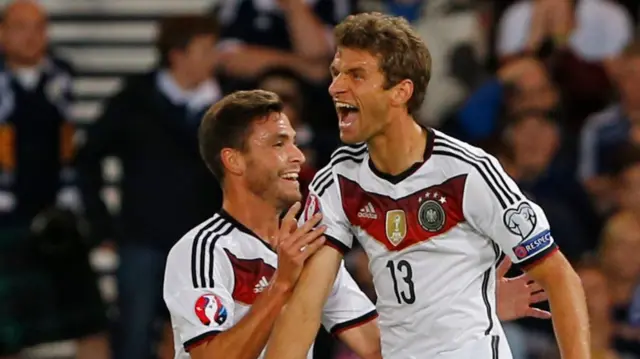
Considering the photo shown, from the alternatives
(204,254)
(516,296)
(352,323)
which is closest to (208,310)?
(204,254)

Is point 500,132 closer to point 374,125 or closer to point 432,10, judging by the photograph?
point 432,10

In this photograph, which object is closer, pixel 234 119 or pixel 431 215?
pixel 431 215

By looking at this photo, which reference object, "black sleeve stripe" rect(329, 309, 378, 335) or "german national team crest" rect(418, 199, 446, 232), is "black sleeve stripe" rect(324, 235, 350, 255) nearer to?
"german national team crest" rect(418, 199, 446, 232)

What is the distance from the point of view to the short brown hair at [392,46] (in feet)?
14.9

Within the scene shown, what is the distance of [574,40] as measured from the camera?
8602mm

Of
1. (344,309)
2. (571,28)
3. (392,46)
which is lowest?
(344,309)

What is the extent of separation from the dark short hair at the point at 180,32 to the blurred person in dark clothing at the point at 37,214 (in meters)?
0.72

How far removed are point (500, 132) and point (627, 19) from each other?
1252 millimetres

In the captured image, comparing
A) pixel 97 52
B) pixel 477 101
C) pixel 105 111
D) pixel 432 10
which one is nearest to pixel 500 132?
pixel 477 101

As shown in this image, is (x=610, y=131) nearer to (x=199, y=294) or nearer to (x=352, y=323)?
(x=352, y=323)

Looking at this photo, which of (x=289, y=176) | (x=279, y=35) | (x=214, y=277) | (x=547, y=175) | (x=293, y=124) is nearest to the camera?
(x=214, y=277)

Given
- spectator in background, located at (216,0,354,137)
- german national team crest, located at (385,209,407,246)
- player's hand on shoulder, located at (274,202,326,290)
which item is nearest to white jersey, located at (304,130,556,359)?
german national team crest, located at (385,209,407,246)

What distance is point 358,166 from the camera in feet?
15.4

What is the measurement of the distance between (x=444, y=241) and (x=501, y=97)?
12.3 feet
